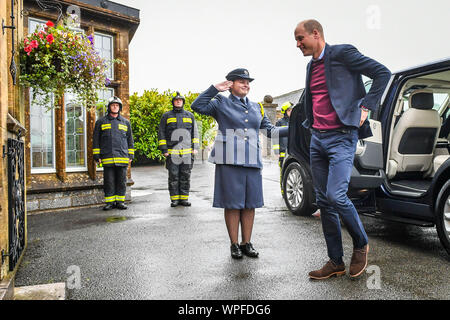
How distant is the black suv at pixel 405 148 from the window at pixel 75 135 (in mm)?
4355

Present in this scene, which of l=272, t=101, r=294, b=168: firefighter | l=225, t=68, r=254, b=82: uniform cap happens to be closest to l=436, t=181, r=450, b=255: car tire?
l=225, t=68, r=254, b=82: uniform cap

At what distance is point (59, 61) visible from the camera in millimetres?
5281

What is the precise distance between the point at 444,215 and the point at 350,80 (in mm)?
1657

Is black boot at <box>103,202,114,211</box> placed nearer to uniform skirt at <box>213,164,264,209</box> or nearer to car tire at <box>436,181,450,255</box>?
uniform skirt at <box>213,164,264,209</box>

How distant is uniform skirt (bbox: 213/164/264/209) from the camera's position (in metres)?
4.13

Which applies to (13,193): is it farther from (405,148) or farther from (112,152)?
(405,148)

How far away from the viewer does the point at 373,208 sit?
4.80 meters

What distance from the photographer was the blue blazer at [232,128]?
4121mm

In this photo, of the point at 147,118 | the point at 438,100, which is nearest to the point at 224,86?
the point at 438,100

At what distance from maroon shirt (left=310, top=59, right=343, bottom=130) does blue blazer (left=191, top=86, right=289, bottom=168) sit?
0.81 m

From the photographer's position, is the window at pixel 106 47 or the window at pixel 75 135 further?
the window at pixel 106 47

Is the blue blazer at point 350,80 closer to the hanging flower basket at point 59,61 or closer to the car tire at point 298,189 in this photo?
the car tire at point 298,189

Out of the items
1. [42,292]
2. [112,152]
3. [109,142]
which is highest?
[109,142]

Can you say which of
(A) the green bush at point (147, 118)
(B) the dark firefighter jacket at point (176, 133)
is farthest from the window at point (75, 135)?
(A) the green bush at point (147, 118)
